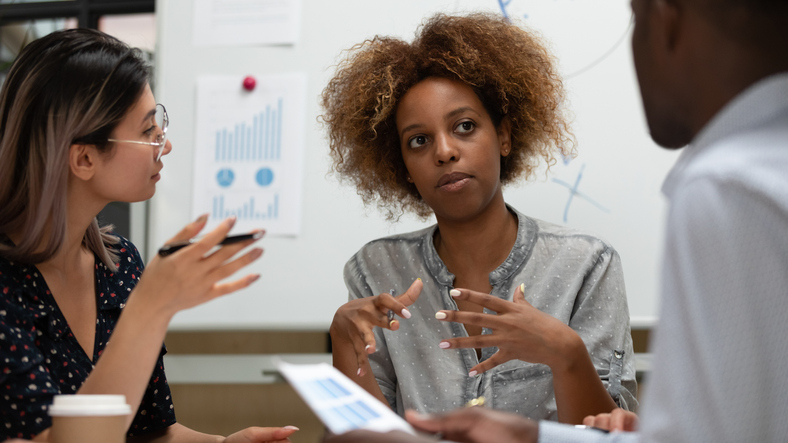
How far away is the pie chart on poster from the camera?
73.3 inches

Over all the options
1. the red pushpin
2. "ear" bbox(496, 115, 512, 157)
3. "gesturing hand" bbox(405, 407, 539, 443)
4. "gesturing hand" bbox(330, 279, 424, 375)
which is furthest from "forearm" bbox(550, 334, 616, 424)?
the red pushpin

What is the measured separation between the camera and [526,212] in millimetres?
1723

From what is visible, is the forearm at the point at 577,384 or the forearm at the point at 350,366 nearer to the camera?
the forearm at the point at 577,384

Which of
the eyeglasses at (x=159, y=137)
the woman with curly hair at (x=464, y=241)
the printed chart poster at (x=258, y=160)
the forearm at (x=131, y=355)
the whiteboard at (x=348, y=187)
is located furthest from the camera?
the printed chart poster at (x=258, y=160)

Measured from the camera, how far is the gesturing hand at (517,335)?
1.11 m

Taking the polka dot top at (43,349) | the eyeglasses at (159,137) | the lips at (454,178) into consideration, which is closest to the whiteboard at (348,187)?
the lips at (454,178)

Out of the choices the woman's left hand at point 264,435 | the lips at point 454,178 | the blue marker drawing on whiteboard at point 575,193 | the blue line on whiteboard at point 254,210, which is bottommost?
the woman's left hand at point 264,435

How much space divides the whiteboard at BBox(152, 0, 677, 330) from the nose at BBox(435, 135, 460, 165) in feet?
1.26

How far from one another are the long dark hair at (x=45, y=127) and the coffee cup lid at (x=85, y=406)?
18.8 inches

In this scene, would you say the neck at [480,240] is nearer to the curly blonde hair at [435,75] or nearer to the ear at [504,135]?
the ear at [504,135]

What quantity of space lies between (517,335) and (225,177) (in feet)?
3.58

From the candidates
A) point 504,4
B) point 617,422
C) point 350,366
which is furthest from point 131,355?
point 504,4

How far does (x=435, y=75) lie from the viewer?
1.51 metres

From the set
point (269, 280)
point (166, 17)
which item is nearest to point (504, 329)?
point (269, 280)
